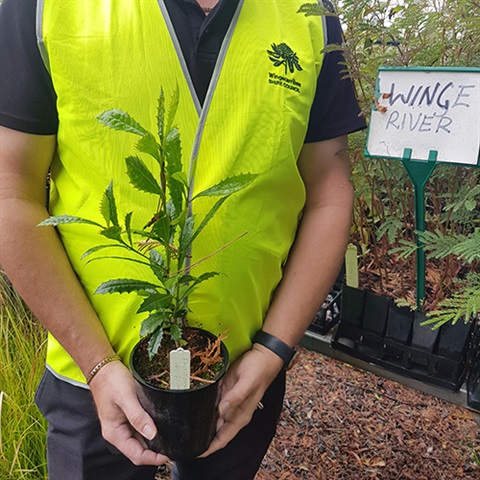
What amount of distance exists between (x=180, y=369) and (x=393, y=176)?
3.09 ft

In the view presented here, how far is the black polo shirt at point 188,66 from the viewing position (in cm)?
96

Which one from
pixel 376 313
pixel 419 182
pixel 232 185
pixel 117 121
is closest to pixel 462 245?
pixel 419 182

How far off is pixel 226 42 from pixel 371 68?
434 mm

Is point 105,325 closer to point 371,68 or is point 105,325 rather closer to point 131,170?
point 131,170

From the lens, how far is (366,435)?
250cm

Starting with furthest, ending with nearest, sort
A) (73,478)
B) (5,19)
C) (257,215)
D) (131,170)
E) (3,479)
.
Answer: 1. (3,479)
2. (73,478)
3. (257,215)
4. (5,19)
5. (131,170)

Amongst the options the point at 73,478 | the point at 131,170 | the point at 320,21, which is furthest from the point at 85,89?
the point at 73,478

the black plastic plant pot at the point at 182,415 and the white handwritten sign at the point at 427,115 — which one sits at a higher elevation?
the white handwritten sign at the point at 427,115

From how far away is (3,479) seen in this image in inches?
75.0

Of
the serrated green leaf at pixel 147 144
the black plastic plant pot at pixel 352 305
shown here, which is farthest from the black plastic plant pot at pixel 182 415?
the black plastic plant pot at pixel 352 305

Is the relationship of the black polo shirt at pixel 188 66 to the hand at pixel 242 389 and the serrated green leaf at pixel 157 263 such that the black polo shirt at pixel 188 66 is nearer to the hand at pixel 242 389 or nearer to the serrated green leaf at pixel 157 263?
the serrated green leaf at pixel 157 263

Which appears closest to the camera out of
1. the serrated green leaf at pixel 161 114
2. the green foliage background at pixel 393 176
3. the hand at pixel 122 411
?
the serrated green leaf at pixel 161 114

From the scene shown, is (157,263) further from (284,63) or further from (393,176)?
(393,176)

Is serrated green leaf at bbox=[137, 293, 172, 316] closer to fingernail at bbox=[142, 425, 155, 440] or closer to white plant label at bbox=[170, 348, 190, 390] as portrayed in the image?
white plant label at bbox=[170, 348, 190, 390]
